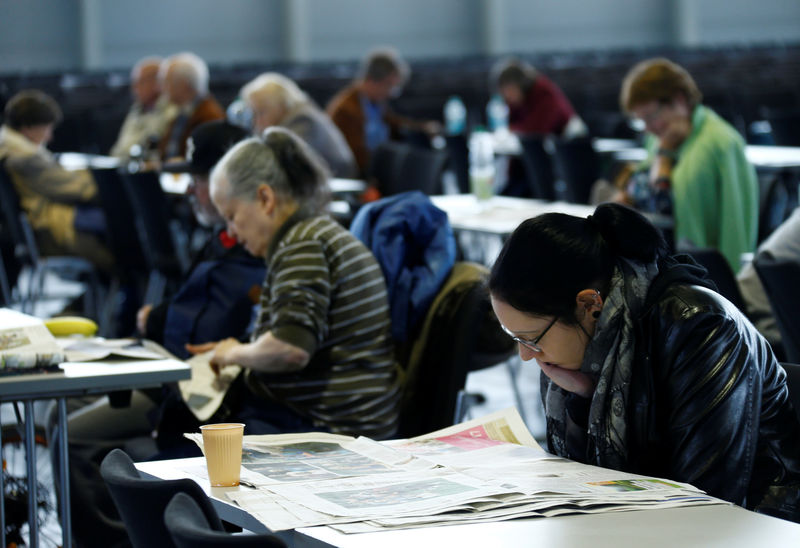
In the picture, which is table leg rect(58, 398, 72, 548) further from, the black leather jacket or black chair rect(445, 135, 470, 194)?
black chair rect(445, 135, 470, 194)

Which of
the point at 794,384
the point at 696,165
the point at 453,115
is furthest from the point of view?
the point at 453,115

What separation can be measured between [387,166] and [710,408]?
455cm

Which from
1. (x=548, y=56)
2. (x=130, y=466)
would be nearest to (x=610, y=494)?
(x=130, y=466)

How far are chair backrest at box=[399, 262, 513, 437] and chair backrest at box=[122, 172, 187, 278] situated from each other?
2599 millimetres

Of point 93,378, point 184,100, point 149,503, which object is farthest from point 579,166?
point 149,503

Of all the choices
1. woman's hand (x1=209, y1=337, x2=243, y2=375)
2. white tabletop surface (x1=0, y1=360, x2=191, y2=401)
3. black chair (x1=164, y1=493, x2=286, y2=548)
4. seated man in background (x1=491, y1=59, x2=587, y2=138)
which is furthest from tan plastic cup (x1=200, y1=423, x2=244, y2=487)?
seated man in background (x1=491, y1=59, x2=587, y2=138)

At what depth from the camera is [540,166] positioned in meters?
6.75

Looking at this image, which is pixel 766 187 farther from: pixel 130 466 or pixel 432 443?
pixel 130 466

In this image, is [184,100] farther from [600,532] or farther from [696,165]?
[600,532]

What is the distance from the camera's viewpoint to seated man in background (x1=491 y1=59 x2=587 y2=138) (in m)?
8.32

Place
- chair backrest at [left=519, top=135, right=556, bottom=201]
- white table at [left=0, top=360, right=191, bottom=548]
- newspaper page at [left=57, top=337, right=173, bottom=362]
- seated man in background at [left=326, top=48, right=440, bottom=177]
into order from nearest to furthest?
1. white table at [left=0, top=360, right=191, bottom=548]
2. newspaper page at [left=57, top=337, right=173, bottom=362]
3. chair backrest at [left=519, top=135, right=556, bottom=201]
4. seated man in background at [left=326, top=48, right=440, bottom=177]

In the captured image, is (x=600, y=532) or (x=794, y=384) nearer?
(x=600, y=532)

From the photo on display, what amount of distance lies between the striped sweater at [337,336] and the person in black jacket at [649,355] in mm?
840

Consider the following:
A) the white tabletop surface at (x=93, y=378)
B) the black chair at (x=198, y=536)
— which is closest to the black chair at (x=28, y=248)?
the white tabletop surface at (x=93, y=378)
